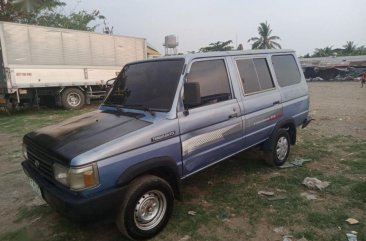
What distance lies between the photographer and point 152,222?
11.4ft

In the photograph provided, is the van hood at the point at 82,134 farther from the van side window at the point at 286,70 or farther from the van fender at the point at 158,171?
the van side window at the point at 286,70

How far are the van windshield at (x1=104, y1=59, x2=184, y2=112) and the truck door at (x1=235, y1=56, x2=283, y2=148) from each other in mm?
1168

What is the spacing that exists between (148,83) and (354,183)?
342 centimetres

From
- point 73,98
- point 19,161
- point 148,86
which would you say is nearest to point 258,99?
point 148,86

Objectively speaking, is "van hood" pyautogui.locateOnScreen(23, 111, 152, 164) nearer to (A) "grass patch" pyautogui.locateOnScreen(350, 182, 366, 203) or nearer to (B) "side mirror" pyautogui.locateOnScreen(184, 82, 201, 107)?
(B) "side mirror" pyautogui.locateOnScreen(184, 82, 201, 107)

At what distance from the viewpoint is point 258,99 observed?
15.7ft

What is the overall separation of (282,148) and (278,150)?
0.40 ft

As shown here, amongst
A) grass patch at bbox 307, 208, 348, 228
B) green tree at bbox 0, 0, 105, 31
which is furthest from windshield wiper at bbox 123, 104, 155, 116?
green tree at bbox 0, 0, 105, 31

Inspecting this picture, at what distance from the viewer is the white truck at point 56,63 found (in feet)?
40.3

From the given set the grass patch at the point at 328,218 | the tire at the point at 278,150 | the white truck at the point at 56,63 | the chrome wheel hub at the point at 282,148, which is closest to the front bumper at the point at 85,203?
the grass patch at the point at 328,218

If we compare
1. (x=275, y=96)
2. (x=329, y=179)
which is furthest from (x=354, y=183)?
(x=275, y=96)

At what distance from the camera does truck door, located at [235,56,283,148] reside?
4.61 m

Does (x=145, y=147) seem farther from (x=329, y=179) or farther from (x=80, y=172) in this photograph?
(x=329, y=179)

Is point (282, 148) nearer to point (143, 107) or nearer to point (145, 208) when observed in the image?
point (143, 107)
